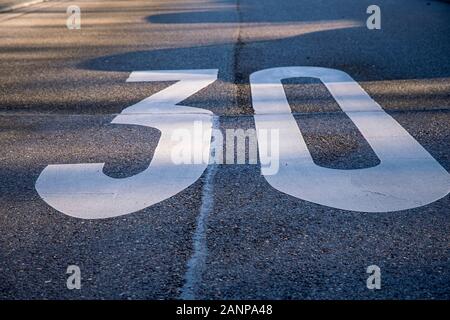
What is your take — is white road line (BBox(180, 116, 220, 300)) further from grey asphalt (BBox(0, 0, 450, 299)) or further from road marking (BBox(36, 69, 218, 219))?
road marking (BBox(36, 69, 218, 219))

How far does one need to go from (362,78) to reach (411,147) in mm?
2445

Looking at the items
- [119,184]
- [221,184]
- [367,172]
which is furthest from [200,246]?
[367,172]

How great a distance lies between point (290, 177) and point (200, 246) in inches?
41.5

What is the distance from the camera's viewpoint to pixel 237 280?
278 cm

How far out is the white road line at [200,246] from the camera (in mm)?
2725

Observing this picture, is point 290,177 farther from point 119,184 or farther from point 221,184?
point 119,184

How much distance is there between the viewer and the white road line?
2.72 meters

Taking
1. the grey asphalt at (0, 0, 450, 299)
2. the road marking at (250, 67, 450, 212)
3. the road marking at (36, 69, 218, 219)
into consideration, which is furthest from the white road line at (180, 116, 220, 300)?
the road marking at (250, 67, 450, 212)

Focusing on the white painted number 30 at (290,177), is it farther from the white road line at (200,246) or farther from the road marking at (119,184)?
the white road line at (200,246)

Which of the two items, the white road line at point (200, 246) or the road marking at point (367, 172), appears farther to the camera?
the road marking at point (367, 172)

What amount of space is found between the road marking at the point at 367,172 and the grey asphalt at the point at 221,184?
87mm

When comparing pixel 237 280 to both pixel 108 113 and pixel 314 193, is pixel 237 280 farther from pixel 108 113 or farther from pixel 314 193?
pixel 108 113

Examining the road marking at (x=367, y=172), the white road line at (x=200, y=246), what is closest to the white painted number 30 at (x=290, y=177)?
the road marking at (x=367, y=172)

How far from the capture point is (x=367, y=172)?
4016 mm
